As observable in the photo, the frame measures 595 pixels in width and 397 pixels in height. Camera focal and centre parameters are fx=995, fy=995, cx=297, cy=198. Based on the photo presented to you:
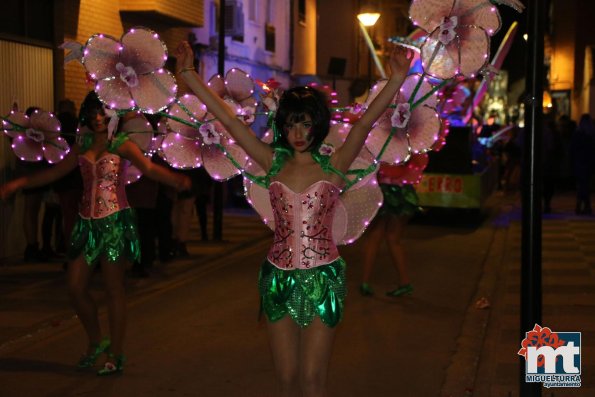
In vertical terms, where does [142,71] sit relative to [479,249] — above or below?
above

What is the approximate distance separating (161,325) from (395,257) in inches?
107

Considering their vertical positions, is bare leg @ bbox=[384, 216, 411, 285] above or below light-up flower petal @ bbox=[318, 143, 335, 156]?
below

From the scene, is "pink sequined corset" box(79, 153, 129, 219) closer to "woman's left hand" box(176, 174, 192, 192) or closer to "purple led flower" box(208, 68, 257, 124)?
"woman's left hand" box(176, 174, 192, 192)

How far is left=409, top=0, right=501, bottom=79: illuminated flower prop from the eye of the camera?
496 cm

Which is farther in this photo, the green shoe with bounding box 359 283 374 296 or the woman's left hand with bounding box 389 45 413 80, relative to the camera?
the green shoe with bounding box 359 283 374 296

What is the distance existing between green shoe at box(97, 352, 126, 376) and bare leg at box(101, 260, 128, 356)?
3cm

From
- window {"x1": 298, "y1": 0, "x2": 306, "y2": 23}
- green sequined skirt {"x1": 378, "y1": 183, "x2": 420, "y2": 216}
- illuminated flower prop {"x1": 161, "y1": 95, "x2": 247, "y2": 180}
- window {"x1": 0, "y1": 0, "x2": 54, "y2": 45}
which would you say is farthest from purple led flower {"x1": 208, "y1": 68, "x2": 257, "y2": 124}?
window {"x1": 298, "y1": 0, "x2": 306, "y2": 23}

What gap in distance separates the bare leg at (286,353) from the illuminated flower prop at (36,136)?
3166mm

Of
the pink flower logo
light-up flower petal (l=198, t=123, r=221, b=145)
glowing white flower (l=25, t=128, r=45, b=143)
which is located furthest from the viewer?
glowing white flower (l=25, t=128, r=45, b=143)

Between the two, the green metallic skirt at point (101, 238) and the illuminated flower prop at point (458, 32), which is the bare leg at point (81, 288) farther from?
the illuminated flower prop at point (458, 32)

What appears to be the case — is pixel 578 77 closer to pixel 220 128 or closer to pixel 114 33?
pixel 114 33

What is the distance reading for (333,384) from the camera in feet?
23.2

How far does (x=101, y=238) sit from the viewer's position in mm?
6934

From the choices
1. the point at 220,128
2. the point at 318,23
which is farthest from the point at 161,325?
the point at 318,23
